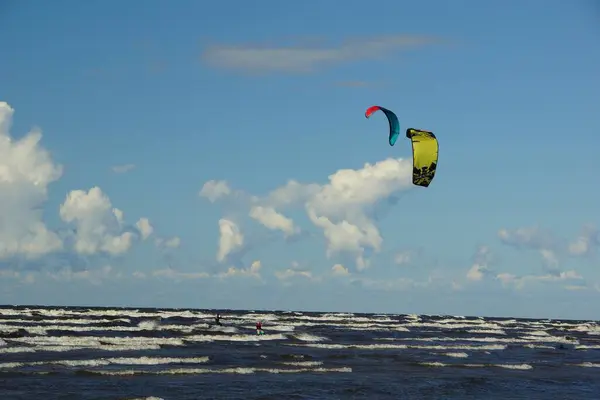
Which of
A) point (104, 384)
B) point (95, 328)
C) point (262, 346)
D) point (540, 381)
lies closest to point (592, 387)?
point (540, 381)

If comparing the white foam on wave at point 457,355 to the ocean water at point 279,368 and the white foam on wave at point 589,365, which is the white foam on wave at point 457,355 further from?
the white foam on wave at point 589,365

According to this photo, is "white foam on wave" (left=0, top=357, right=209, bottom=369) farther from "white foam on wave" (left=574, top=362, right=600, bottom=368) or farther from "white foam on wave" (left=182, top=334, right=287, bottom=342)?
"white foam on wave" (left=574, top=362, right=600, bottom=368)

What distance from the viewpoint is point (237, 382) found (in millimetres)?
30438

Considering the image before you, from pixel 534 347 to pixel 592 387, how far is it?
24.7 m

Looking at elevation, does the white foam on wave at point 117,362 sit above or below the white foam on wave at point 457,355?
below

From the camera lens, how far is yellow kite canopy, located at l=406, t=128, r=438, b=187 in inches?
1159

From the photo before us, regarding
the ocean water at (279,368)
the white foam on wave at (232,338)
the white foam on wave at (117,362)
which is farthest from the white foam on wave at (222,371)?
the white foam on wave at (232,338)

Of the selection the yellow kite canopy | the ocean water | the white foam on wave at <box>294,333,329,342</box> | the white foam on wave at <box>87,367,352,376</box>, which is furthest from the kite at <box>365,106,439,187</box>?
the white foam on wave at <box>294,333,329,342</box>

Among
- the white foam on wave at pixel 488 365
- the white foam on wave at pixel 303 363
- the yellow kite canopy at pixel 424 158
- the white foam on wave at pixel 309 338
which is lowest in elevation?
the white foam on wave at pixel 303 363

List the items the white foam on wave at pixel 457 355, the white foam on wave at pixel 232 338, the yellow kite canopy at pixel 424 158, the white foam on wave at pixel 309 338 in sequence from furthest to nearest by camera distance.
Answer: the white foam on wave at pixel 309 338 → the white foam on wave at pixel 232 338 → the white foam on wave at pixel 457 355 → the yellow kite canopy at pixel 424 158

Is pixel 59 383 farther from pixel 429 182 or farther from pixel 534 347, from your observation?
pixel 534 347

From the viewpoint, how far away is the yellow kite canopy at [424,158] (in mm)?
29438

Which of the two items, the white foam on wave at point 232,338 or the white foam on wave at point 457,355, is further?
the white foam on wave at point 232,338

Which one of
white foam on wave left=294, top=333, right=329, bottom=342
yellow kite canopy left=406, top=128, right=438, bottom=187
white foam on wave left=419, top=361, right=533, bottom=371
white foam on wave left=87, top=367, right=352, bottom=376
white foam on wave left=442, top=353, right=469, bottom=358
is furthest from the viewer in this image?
white foam on wave left=294, top=333, right=329, bottom=342
